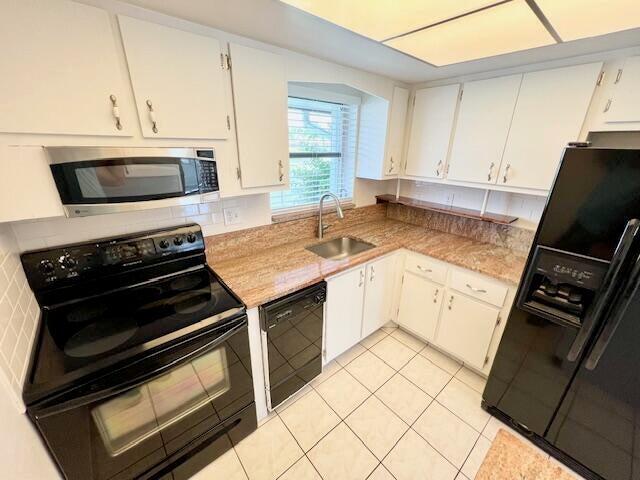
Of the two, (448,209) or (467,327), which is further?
(448,209)

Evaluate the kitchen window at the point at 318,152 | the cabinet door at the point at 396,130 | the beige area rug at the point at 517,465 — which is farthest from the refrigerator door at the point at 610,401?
the kitchen window at the point at 318,152

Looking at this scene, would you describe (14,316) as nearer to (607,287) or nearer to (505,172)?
(607,287)

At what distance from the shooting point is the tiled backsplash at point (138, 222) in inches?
46.8

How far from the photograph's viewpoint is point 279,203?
6.87 ft

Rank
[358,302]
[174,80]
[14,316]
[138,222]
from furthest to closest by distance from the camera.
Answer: [358,302]
[138,222]
[174,80]
[14,316]

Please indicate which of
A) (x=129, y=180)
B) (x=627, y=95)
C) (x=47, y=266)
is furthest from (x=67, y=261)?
(x=627, y=95)

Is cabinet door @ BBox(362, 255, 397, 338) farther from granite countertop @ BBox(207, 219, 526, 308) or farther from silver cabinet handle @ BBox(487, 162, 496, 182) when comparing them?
silver cabinet handle @ BBox(487, 162, 496, 182)

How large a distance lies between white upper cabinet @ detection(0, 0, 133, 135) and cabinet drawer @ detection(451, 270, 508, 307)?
211 centimetres

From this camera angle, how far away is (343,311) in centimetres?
185

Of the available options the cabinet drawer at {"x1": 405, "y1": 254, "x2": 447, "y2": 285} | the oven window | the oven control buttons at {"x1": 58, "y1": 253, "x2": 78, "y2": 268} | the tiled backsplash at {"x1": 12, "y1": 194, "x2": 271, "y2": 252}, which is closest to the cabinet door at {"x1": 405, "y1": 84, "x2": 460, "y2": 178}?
the cabinet drawer at {"x1": 405, "y1": 254, "x2": 447, "y2": 285}

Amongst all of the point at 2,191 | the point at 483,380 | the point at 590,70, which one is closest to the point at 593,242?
the point at 590,70

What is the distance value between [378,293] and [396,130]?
4.63 feet

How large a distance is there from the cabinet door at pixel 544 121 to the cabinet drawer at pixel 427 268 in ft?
2.40

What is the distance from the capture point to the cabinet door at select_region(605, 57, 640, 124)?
127cm
